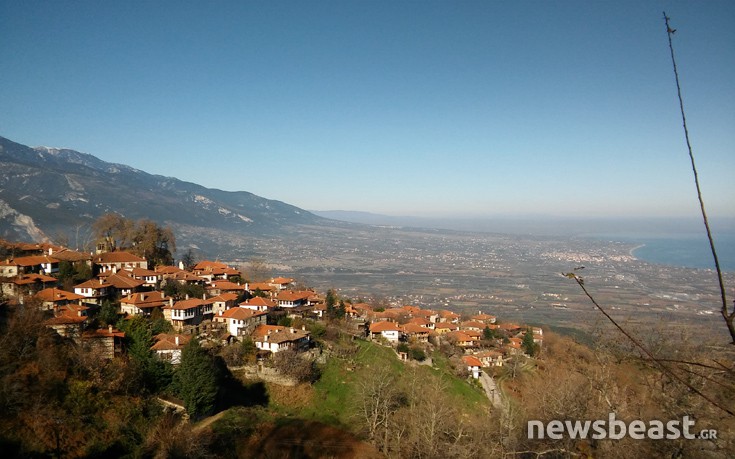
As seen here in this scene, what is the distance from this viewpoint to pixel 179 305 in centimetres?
2611

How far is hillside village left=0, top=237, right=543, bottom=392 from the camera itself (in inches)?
890

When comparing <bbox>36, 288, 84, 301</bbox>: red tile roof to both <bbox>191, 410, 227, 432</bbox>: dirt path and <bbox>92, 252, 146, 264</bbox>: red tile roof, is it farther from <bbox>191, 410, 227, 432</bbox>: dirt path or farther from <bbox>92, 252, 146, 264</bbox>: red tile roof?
<bbox>191, 410, 227, 432</bbox>: dirt path

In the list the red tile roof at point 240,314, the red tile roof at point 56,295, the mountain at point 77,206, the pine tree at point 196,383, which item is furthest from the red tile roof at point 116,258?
the mountain at point 77,206

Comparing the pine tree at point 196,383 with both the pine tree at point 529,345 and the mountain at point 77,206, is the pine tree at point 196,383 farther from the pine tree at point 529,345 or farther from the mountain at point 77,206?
the mountain at point 77,206

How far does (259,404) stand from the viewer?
2217 cm

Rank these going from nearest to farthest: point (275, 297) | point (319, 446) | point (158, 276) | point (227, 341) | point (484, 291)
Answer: point (319, 446), point (227, 341), point (158, 276), point (275, 297), point (484, 291)

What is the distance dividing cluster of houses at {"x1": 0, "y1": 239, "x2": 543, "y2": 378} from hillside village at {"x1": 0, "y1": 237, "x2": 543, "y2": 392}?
6 centimetres

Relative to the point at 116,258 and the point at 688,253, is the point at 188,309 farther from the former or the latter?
the point at 688,253

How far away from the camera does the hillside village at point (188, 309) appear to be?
74.2ft

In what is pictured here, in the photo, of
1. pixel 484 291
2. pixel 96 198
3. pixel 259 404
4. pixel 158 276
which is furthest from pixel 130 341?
pixel 96 198

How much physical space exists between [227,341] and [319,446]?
36.2 ft

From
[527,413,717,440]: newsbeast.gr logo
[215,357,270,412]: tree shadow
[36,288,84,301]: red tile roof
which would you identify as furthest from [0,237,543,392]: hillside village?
[527,413,717,440]: newsbeast.gr logo

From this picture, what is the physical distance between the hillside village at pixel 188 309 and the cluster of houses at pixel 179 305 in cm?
6

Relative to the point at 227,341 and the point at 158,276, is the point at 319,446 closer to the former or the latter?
the point at 227,341
